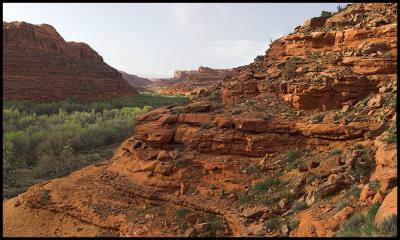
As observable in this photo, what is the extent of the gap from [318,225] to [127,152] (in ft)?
29.1

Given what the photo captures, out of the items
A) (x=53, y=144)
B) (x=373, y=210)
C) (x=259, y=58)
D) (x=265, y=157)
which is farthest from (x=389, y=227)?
(x=53, y=144)

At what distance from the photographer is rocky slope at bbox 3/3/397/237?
29.9 ft

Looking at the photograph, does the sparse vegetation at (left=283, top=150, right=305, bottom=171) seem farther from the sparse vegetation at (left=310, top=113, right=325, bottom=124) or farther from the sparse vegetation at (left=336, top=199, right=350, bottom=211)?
the sparse vegetation at (left=336, top=199, right=350, bottom=211)

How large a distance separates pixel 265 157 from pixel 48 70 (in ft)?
147

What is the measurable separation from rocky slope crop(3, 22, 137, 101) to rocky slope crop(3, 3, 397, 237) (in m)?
35.0

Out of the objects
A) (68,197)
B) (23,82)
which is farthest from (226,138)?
(23,82)

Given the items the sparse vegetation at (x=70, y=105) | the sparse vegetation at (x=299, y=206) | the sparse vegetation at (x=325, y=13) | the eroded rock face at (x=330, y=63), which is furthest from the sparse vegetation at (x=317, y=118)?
the sparse vegetation at (x=70, y=105)

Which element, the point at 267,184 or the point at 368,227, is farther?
the point at 267,184

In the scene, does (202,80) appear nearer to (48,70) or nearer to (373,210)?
(48,70)

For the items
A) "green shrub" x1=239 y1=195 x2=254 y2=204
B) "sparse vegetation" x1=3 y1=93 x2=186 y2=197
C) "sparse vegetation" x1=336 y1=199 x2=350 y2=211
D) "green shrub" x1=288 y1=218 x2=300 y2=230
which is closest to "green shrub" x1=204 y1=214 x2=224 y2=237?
"green shrub" x1=239 y1=195 x2=254 y2=204

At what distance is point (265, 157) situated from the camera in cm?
1155

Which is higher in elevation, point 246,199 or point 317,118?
point 317,118

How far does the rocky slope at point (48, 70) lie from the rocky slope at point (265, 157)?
3502cm

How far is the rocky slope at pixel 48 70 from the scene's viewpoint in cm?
4594
